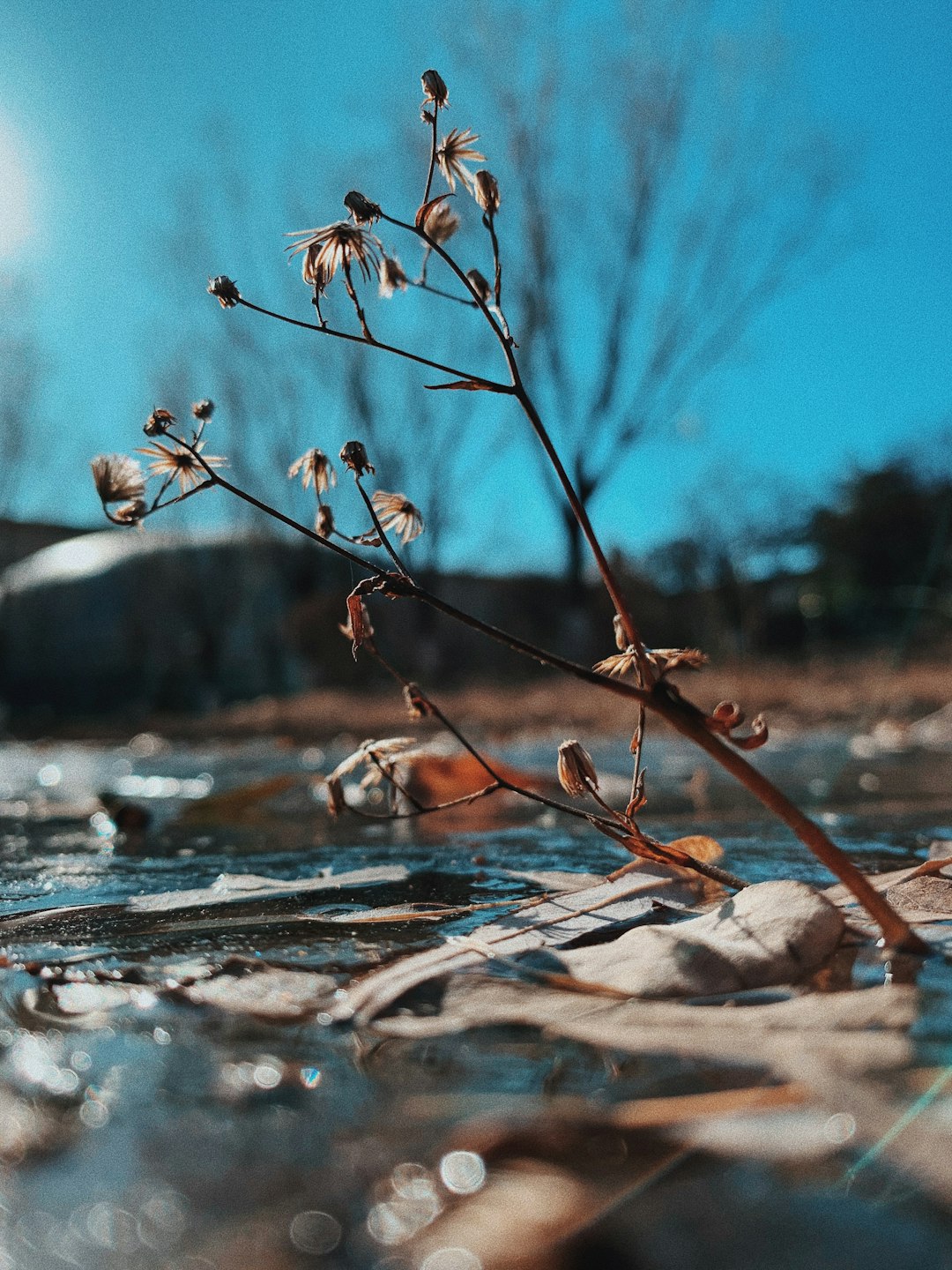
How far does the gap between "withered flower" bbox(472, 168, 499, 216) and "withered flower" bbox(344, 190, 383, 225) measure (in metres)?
0.10

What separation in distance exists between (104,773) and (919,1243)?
5.71 m

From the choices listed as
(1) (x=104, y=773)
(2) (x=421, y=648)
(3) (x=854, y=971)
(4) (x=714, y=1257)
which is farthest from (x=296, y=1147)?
(2) (x=421, y=648)

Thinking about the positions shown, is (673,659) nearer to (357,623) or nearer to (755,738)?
(755,738)

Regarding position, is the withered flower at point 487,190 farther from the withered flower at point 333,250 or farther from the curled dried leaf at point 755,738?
the curled dried leaf at point 755,738

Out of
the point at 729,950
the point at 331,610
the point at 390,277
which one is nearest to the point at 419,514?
the point at 390,277

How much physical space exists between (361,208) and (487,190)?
0.41ft

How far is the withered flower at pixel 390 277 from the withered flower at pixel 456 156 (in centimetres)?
9

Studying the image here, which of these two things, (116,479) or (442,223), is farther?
(442,223)

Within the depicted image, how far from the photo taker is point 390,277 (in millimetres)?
954

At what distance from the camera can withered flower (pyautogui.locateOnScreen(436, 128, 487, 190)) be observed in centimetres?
95

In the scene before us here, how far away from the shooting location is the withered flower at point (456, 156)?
947mm

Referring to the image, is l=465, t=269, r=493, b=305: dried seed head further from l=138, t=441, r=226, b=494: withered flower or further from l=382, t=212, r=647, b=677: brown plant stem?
l=138, t=441, r=226, b=494: withered flower

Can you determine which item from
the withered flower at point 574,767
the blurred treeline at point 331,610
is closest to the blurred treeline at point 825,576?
the blurred treeline at point 331,610

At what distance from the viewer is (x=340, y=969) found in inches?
35.4
